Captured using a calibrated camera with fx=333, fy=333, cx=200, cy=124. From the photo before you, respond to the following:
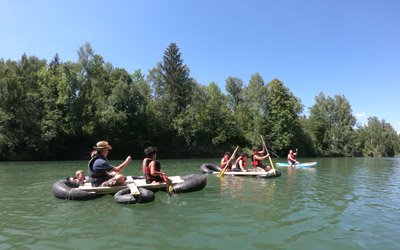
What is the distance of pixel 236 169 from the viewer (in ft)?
58.6

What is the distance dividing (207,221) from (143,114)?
36123mm

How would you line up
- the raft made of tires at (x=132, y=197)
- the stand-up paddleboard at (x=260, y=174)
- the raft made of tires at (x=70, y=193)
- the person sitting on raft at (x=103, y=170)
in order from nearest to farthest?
the raft made of tires at (x=132, y=197) → the raft made of tires at (x=70, y=193) → the person sitting on raft at (x=103, y=170) → the stand-up paddleboard at (x=260, y=174)

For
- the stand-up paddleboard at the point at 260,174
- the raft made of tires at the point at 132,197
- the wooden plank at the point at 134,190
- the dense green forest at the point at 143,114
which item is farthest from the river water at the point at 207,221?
the dense green forest at the point at 143,114

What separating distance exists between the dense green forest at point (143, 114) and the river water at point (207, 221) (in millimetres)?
25105

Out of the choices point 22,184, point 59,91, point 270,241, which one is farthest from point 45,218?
point 59,91

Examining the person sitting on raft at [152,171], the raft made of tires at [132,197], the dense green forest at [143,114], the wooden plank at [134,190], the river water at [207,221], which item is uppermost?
the dense green forest at [143,114]

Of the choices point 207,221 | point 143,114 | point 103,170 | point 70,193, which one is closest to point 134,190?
point 103,170

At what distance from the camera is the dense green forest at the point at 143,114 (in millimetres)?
34500

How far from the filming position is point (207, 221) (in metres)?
7.85

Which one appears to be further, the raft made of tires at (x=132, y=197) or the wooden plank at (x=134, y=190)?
the wooden plank at (x=134, y=190)

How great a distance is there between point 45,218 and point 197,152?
125ft

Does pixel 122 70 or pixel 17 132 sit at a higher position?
pixel 122 70

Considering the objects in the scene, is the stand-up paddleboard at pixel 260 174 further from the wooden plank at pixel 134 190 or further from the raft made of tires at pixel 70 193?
the raft made of tires at pixel 70 193

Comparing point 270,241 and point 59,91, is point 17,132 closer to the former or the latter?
point 59,91
